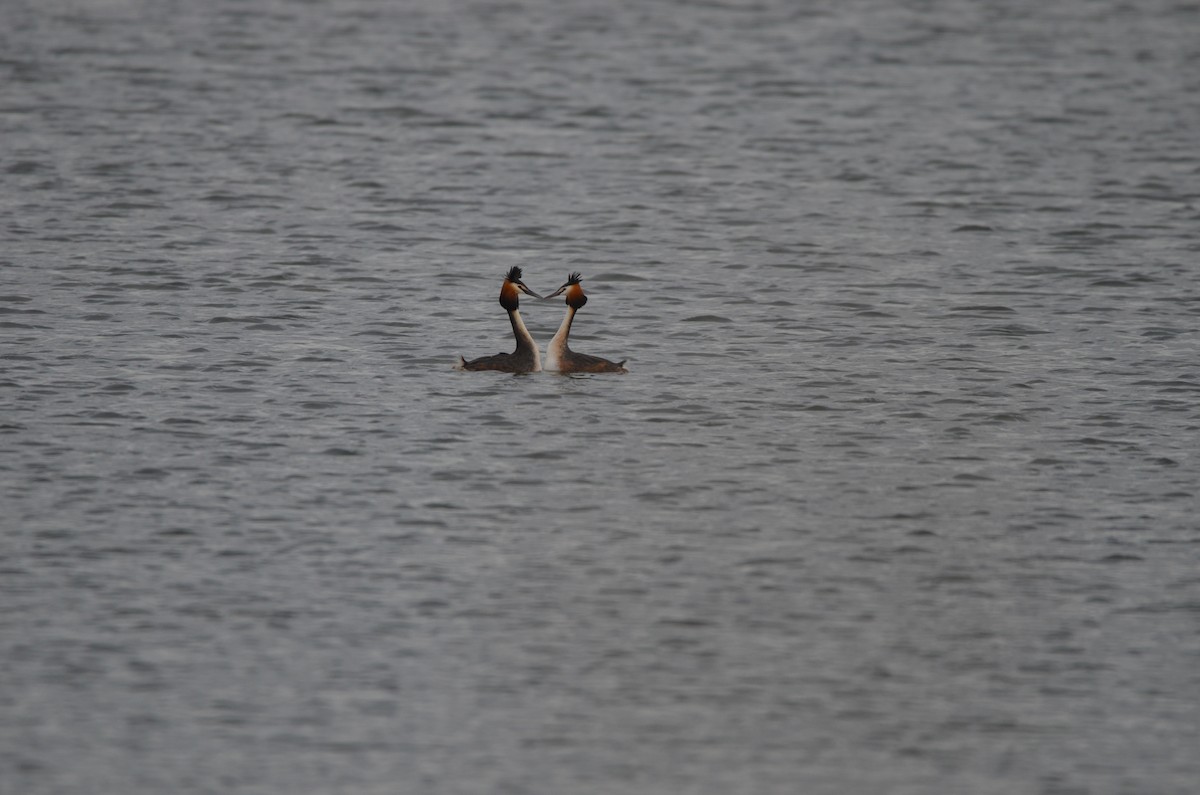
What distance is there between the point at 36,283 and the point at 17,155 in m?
6.08

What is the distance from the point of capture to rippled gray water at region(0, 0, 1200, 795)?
10781 mm

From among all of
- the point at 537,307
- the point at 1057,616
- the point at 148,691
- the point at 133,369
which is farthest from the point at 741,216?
the point at 148,691

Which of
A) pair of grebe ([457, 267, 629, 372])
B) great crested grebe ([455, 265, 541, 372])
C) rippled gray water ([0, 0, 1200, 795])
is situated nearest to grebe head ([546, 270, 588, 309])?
pair of grebe ([457, 267, 629, 372])

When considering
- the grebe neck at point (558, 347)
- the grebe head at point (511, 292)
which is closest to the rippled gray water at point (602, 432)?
the grebe neck at point (558, 347)

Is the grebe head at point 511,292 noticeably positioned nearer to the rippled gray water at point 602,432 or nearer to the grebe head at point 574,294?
the grebe head at point 574,294

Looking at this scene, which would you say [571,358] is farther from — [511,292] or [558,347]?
[511,292]

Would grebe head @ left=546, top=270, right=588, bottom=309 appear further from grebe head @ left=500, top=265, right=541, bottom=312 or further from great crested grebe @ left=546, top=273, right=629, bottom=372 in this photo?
grebe head @ left=500, top=265, right=541, bottom=312

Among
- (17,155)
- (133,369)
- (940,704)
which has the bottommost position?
(940,704)

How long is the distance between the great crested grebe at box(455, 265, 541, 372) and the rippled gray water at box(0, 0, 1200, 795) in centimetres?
57

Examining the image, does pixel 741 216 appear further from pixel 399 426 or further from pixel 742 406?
pixel 399 426

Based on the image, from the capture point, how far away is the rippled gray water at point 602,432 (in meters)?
10.8

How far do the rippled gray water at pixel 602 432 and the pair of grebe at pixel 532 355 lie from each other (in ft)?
1.19

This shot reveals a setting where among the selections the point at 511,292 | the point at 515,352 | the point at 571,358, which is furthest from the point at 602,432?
the point at 511,292

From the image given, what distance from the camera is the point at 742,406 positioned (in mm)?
16859
